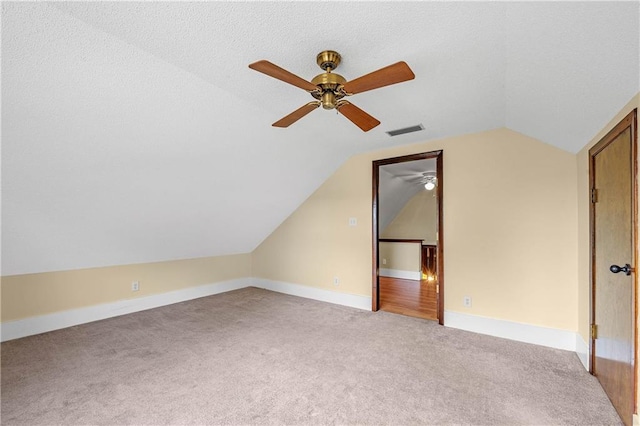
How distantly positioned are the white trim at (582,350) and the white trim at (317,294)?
2.16 m

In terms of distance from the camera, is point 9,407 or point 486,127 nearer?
point 9,407

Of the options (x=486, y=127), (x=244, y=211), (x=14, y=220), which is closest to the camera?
(x=14, y=220)

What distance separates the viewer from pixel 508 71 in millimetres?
1804

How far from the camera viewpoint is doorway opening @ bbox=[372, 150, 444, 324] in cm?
368

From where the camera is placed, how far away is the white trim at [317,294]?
4.04 meters

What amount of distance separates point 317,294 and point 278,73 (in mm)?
3649

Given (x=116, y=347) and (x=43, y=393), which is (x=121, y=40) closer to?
(x=43, y=393)

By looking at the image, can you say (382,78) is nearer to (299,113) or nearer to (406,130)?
(299,113)

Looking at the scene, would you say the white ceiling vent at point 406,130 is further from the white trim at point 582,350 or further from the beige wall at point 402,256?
the beige wall at point 402,256

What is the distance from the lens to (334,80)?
168cm

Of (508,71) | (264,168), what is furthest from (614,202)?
(264,168)

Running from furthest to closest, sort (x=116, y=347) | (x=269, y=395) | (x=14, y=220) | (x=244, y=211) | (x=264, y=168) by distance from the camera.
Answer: (x=244, y=211) < (x=264, y=168) < (x=116, y=347) < (x=14, y=220) < (x=269, y=395)

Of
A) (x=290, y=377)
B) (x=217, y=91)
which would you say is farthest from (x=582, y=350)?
(x=217, y=91)

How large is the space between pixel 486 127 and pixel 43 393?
14.7ft
